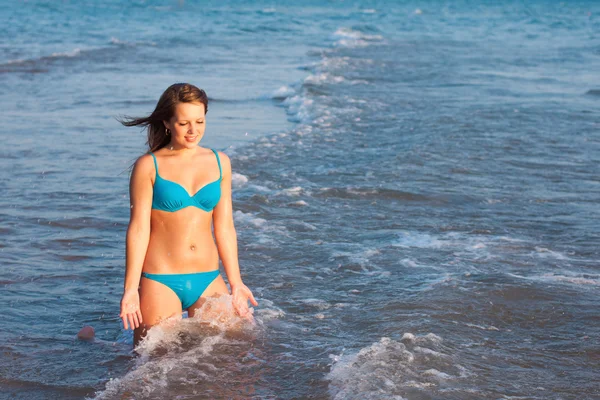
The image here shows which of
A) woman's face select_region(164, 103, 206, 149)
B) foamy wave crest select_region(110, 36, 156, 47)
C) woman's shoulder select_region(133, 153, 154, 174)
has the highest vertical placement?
foamy wave crest select_region(110, 36, 156, 47)

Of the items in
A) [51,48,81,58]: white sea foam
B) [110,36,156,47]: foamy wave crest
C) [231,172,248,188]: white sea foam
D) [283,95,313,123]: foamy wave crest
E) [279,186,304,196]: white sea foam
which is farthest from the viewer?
[110,36,156,47]: foamy wave crest

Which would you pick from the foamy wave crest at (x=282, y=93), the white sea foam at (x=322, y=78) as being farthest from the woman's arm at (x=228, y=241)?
the white sea foam at (x=322, y=78)

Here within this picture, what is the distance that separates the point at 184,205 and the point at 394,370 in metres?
1.52

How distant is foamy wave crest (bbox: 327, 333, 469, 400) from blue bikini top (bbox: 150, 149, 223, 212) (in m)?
1.22

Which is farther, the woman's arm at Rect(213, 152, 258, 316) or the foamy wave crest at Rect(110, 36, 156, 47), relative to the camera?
the foamy wave crest at Rect(110, 36, 156, 47)

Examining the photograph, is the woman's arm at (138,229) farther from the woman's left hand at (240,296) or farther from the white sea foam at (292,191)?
the white sea foam at (292,191)

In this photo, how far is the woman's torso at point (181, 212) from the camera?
177 inches

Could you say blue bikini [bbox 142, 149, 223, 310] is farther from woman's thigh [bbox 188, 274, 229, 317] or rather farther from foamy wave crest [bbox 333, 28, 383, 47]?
foamy wave crest [bbox 333, 28, 383, 47]

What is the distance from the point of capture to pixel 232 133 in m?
12.7

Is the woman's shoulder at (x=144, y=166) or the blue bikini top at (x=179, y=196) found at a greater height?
the woman's shoulder at (x=144, y=166)

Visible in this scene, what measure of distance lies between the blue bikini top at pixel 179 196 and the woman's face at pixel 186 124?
175 millimetres

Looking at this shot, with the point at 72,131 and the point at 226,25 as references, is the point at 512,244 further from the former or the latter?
the point at 226,25

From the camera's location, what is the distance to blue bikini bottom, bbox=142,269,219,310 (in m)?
4.59

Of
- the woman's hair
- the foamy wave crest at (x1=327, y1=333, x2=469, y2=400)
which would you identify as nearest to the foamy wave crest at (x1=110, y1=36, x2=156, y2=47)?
the woman's hair
